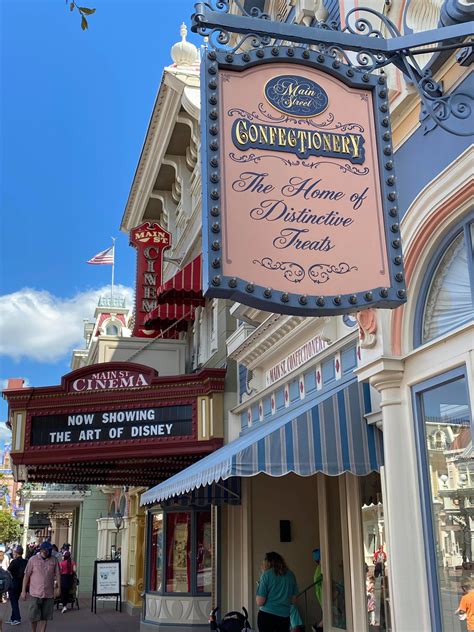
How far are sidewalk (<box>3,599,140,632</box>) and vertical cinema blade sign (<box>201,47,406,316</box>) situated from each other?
45.2 ft

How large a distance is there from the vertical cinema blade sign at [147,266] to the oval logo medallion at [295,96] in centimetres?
1346

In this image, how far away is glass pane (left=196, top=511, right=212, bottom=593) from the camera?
14.3m

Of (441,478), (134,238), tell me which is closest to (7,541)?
(134,238)

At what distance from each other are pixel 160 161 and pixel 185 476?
36.9 feet

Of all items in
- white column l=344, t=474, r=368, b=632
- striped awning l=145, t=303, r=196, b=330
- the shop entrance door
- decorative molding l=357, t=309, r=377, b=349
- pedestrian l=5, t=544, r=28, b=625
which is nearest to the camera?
decorative molding l=357, t=309, r=377, b=349

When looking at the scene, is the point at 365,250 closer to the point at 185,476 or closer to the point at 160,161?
the point at 185,476

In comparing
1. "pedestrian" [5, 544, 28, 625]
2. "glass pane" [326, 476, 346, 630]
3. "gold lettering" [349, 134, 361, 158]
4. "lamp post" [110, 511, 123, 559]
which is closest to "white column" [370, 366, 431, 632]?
"gold lettering" [349, 134, 361, 158]

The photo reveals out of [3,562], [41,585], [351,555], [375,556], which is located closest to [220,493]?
[41,585]

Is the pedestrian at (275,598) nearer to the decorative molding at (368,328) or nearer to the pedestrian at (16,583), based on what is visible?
the decorative molding at (368,328)

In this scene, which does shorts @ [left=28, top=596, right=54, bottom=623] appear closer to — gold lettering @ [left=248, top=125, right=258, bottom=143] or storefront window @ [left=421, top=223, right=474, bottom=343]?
storefront window @ [left=421, top=223, right=474, bottom=343]

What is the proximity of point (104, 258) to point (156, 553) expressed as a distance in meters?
14.6

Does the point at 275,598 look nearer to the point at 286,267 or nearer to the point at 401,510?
the point at 401,510

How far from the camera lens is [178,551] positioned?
15320 millimetres

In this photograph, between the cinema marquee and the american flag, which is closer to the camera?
the cinema marquee
